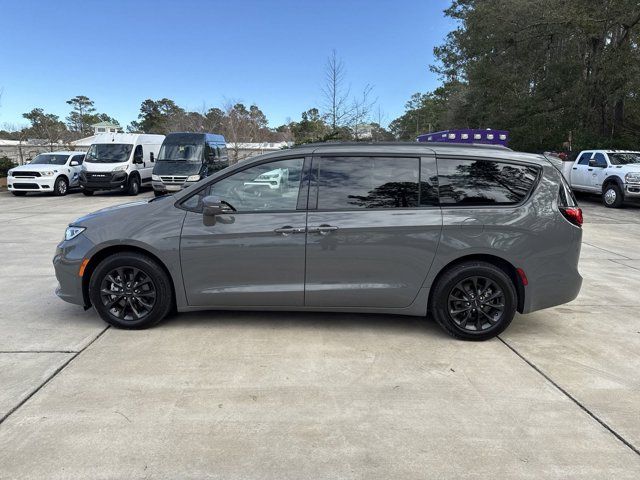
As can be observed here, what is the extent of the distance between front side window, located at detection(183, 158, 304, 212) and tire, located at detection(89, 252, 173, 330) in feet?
2.35

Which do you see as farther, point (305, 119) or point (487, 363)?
point (305, 119)

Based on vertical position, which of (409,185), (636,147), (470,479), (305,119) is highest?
(305,119)

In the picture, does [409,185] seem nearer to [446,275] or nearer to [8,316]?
[446,275]

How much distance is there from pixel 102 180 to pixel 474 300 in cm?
1744

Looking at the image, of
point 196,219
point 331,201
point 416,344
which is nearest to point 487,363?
point 416,344

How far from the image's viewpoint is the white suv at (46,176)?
18.6m

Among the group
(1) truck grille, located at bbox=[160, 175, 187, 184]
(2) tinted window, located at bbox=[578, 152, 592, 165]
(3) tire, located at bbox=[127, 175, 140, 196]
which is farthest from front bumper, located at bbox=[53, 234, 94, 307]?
(2) tinted window, located at bbox=[578, 152, 592, 165]

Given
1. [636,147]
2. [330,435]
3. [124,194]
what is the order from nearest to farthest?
[330,435]
[124,194]
[636,147]

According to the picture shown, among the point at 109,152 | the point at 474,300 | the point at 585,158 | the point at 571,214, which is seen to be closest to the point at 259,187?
the point at 474,300

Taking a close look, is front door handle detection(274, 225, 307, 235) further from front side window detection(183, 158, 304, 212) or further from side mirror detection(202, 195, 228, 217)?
side mirror detection(202, 195, 228, 217)

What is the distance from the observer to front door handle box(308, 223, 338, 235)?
13.8ft

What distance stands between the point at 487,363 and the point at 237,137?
38149 mm

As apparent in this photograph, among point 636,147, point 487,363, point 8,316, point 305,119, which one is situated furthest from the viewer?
point 305,119

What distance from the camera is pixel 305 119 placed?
198 ft
